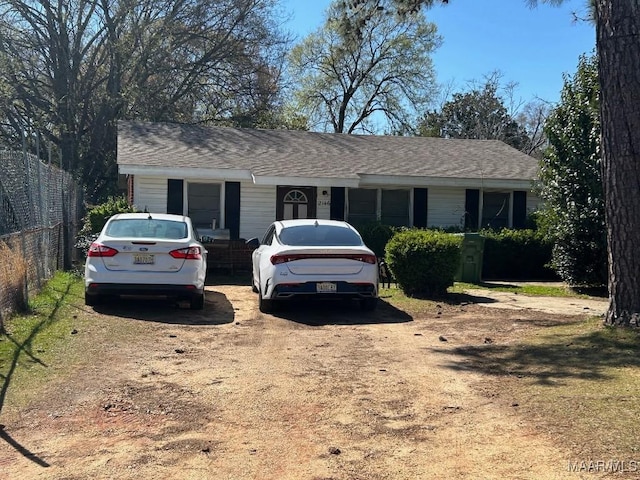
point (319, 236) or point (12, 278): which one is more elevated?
point (319, 236)

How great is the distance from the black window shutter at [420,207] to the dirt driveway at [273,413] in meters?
10.7

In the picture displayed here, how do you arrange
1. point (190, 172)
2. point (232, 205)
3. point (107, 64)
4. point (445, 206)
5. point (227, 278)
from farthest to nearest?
point (107, 64) < point (445, 206) < point (232, 205) < point (190, 172) < point (227, 278)

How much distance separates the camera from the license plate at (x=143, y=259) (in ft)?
30.8

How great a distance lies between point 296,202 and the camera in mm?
18312

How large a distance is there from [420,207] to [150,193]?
25.5 ft

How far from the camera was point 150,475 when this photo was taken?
387 centimetres

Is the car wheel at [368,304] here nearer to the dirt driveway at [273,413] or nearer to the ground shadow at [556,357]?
the dirt driveway at [273,413]

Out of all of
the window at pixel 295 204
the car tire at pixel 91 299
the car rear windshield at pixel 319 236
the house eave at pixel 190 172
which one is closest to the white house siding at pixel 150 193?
the house eave at pixel 190 172

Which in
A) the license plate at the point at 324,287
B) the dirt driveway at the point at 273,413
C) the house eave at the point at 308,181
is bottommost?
the dirt driveway at the point at 273,413

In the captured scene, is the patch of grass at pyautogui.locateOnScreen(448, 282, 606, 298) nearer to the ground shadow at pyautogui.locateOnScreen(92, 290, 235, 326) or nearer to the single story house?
the single story house

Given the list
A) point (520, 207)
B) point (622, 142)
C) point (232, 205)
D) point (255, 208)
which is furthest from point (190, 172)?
point (622, 142)

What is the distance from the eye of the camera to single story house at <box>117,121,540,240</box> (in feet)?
55.9

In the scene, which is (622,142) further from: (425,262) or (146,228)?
(146,228)

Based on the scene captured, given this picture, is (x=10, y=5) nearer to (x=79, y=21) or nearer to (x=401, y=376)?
(x=79, y=21)
